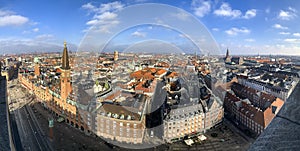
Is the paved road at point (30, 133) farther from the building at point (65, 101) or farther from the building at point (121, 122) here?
the building at point (121, 122)

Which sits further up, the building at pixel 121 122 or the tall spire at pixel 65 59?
the tall spire at pixel 65 59

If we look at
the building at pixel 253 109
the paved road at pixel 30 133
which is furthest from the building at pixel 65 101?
the building at pixel 253 109

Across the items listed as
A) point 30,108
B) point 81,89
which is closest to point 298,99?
point 81,89

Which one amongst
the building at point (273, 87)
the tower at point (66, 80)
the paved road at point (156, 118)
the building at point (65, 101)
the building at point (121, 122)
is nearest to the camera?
the building at point (121, 122)

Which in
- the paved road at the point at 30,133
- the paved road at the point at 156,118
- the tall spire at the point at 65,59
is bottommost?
the paved road at the point at 30,133

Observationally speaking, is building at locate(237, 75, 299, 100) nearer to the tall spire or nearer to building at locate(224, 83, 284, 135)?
building at locate(224, 83, 284, 135)

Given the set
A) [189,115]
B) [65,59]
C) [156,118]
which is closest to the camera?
[189,115]

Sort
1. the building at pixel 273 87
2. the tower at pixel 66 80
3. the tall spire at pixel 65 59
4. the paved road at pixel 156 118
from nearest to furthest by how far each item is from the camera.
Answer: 1. the paved road at pixel 156 118
2. the tall spire at pixel 65 59
3. the tower at pixel 66 80
4. the building at pixel 273 87

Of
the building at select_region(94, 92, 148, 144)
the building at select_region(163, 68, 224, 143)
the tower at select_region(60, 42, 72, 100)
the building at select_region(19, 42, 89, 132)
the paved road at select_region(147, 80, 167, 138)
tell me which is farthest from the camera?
the tower at select_region(60, 42, 72, 100)

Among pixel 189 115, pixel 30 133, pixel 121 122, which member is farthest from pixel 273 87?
pixel 30 133

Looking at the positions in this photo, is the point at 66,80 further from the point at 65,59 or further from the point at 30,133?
the point at 30,133

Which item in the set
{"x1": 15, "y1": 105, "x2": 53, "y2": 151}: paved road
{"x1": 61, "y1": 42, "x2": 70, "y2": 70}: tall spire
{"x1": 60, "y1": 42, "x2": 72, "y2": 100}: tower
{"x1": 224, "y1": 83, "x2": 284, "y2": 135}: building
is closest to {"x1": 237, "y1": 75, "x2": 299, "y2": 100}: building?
{"x1": 224, "y1": 83, "x2": 284, "y2": 135}: building

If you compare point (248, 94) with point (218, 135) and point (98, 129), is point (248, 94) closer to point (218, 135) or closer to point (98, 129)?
point (218, 135)
